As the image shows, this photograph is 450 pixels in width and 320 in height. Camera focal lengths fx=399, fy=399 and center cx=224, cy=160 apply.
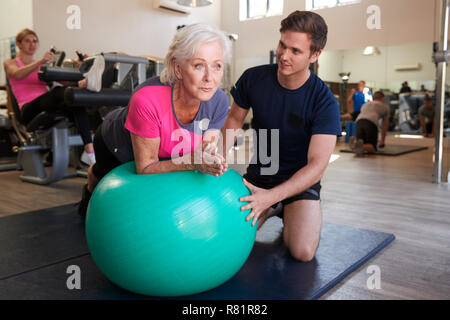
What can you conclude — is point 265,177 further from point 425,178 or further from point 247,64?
point 247,64

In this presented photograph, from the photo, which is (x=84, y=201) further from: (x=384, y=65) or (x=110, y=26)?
(x=384, y=65)

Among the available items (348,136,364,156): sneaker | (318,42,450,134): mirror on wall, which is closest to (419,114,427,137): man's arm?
(318,42,450,134): mirror on wall

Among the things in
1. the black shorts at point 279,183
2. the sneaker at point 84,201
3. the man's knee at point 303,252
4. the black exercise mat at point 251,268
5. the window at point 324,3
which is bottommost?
the black exercise mat at point 251,268

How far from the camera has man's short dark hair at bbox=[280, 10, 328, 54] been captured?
1.54 meters

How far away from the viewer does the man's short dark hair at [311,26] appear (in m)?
1.54

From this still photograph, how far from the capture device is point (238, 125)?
1.86 m

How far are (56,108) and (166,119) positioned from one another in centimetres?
203

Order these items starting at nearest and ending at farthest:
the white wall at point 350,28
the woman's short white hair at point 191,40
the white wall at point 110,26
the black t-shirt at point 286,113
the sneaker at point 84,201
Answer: the woman's short white hair at point 191,40, the black t-shirt at point 286,113, the sneaker at point 84,201, the white wall at point 110,26, the white wall at point 350,28

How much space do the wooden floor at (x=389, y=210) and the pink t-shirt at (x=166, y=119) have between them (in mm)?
730

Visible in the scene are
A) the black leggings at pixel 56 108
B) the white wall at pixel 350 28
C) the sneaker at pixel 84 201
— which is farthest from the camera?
the white wall at pixel 350 28

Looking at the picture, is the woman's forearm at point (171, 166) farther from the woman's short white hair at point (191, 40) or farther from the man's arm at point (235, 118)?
the man's arm at point (235, 118)

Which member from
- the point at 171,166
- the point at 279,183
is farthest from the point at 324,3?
the point at 171,166

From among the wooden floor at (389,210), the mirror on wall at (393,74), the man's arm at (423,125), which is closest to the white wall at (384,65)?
the mirror on wall at (393,74)

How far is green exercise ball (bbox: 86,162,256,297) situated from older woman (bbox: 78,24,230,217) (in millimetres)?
81
